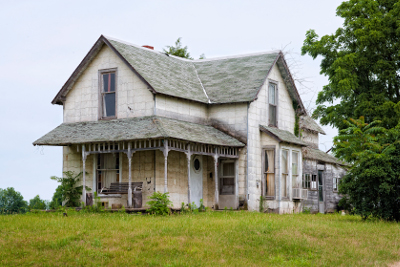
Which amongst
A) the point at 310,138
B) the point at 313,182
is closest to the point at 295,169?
the point at 313,182

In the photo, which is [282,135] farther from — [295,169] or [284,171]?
[295,169]

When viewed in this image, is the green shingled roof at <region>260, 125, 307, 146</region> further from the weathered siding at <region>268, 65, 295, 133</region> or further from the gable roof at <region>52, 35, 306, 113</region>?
the gable roof at <region>52, 35, 306, 113</region>

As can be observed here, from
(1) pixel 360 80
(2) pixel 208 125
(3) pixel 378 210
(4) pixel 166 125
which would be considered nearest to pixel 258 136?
(2) pixel 208 125

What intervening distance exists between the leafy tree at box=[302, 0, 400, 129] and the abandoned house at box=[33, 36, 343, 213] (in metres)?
5.73

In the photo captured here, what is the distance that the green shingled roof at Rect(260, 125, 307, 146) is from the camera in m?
29.6

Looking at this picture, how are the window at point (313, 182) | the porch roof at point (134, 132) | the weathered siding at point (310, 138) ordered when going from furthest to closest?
the weathered siding at point (310, 138)
the window at point (313, 182)
the porch roof at point (134, 132)

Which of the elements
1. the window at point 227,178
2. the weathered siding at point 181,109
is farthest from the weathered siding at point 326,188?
the weathered siding at point 181,109

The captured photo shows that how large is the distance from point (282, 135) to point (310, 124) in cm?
839

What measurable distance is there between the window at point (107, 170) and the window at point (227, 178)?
5174 millimetres

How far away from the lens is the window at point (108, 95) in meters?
28.6

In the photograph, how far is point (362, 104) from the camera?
36125 millimetres

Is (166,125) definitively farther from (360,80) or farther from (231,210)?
(360,80)

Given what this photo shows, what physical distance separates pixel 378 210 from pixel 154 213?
8729mm

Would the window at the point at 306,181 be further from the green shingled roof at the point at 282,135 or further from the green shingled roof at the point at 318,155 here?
the green shingled roof at the point at 282,135
